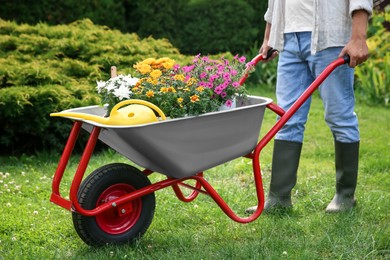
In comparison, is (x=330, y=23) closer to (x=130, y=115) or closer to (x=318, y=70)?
(x=318, y=70)

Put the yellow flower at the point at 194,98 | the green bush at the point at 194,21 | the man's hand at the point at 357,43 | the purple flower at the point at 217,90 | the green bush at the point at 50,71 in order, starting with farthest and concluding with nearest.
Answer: the green bush at the point at 194,21 < the green bush at the point at 50,71 < the man's hand at the point at 357,43 < the purple flower at the point at 217,90 < the yellow flower at the point at 194,98

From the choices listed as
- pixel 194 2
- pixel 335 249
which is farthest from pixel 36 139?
pixel 194 2

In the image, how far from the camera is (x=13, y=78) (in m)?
4.73

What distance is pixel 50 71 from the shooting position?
16.1 feet

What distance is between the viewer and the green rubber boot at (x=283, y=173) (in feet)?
11.1

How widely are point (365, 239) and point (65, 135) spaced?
252 centimetres

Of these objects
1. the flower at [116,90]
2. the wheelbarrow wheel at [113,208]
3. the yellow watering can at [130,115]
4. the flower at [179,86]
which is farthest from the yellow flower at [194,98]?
the wheelbarrow wheel at [113,208]

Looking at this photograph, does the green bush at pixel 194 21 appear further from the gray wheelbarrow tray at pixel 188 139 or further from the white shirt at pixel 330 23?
the gray wheelbarrow tray at pixel 188 139

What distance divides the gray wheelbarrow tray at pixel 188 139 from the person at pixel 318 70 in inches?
19.5

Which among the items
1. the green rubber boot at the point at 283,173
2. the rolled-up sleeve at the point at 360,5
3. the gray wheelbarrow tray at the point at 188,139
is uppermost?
the rolled-up sleeve at the point at 360,5

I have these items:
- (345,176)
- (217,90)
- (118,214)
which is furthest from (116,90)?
(345,176)

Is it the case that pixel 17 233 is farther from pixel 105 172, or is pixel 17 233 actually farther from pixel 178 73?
pixel 178 73

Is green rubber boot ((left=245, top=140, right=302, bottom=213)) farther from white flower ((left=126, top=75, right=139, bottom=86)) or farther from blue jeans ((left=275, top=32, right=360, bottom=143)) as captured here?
white flower ((left=126, top=75, right=139, bottom=86))

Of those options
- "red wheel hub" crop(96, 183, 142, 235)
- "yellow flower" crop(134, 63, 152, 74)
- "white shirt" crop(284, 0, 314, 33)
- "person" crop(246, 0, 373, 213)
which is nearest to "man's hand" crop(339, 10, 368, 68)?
"person" crop(246, 0, 373, 213)
